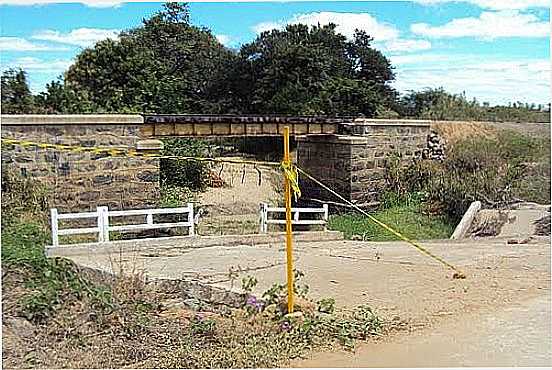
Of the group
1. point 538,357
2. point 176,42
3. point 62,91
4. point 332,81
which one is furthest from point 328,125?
point 538,357

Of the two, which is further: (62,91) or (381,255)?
(62,91)

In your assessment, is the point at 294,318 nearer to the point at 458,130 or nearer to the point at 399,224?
the point at 399,224

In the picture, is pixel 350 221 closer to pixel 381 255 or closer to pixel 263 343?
pixel 381 255

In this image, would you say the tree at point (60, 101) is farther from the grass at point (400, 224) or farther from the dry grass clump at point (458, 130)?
the dry grass clump at point (458, 130)

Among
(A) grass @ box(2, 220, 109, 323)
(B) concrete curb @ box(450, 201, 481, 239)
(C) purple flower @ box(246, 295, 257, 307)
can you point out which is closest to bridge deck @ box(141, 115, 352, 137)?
(B) concrete curb @ box(450, 201, 481, 239)

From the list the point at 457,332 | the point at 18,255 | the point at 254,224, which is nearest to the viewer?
the point at 457,332

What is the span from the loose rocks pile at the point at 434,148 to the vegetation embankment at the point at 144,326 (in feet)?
41.5

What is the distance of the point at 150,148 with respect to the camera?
1241 centimetres

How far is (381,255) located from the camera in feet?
23.4

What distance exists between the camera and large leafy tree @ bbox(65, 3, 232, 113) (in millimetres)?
20688

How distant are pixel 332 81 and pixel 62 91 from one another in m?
9.82

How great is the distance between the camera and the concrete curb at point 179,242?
7.08m

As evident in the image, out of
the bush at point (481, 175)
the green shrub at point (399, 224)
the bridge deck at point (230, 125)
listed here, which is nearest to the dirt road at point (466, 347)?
the green shrub at point (399, 224)

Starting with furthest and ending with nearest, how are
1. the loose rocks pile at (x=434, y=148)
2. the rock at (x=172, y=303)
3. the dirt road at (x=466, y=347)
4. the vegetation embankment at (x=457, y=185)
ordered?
the loose rocks pile at (x=434, y=148) < the vegetation embankment at (x=457, y=185) < the rock at (x=172, y=303) < the dirt road at (x=466, y=347)
